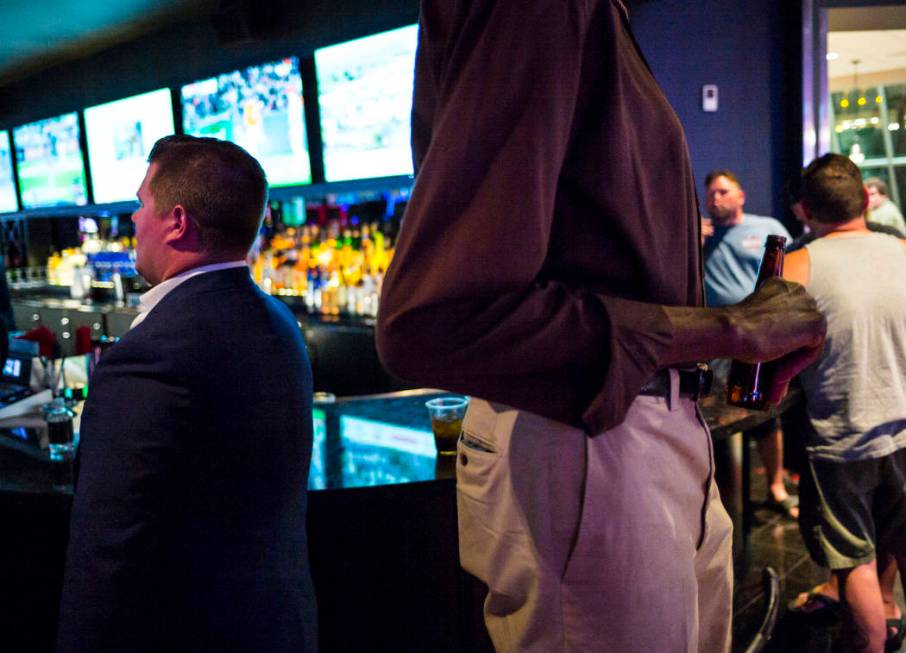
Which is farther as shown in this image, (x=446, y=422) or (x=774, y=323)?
(x=446, y=422)

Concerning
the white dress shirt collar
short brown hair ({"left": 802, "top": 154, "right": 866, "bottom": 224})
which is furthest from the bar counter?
short brown hair ({"left": 802, "top": 154, "right": 866, "bottom": 224})

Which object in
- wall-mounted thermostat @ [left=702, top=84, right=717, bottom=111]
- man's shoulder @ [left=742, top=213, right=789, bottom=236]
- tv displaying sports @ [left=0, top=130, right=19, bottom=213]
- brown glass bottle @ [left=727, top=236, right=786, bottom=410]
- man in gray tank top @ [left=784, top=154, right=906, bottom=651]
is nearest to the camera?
brown glass bottle @ [left=727, top=236, right=786, bottom=410]

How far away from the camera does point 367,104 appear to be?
156 inches

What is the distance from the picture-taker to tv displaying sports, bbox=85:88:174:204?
5223mm

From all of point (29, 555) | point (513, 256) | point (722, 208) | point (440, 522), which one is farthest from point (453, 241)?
point (722, 208)

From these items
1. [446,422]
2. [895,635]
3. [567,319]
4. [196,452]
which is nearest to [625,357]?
[567,319]

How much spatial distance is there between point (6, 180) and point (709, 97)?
6101 millimetres

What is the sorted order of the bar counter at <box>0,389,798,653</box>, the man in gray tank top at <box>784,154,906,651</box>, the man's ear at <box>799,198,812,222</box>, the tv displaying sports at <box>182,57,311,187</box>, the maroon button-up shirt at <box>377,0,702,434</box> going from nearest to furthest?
the maroon button-up shirt at <box>377,0,702,434</box> < the bar counter at <box>0,389,798,653</box> < the man in gray tank top at <box>784,154,906,651</box> < the man's ear at <box>799,198,812,222</box> < the tv displaying sports at <box>182,57,311,187</box>

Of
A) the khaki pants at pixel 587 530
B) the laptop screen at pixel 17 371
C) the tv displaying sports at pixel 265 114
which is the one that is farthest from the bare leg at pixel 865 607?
the tv displaying sports at pixel 265 114

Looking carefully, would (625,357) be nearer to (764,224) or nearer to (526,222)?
(526,222)

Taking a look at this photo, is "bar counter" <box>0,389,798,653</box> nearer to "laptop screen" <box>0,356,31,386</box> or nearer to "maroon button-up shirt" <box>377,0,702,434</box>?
"laptop screen" <box>0,356,31,386</box>

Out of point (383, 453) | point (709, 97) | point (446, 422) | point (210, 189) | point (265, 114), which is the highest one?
point (265, 114)

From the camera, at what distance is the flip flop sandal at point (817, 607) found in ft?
9.66

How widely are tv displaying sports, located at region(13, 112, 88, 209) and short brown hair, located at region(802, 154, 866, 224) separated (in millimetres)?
5255
